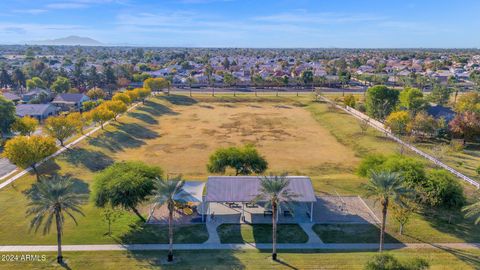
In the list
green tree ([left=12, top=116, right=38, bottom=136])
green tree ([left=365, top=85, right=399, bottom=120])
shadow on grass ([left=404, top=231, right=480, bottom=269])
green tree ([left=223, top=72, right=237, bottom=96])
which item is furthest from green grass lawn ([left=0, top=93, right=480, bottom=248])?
green tree ([left=223, top=72, right=237, bottom=96])

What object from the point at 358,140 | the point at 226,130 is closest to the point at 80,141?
the point at 226,130

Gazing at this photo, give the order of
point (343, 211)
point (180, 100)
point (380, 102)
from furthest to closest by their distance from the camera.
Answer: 1. point (180, 100)
2. point (380, 102)
3. point (343, 211)

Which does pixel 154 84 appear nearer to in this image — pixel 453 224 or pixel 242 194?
pixel 242 194

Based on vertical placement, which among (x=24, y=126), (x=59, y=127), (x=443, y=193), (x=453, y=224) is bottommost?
(x=453, y=224)

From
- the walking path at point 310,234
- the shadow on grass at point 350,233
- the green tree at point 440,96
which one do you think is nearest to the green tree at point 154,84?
the green tree at point 440,96

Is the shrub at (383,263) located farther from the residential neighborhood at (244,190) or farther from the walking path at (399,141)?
the walking path at (399,141)

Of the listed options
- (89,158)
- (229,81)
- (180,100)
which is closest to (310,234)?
(89,158)
